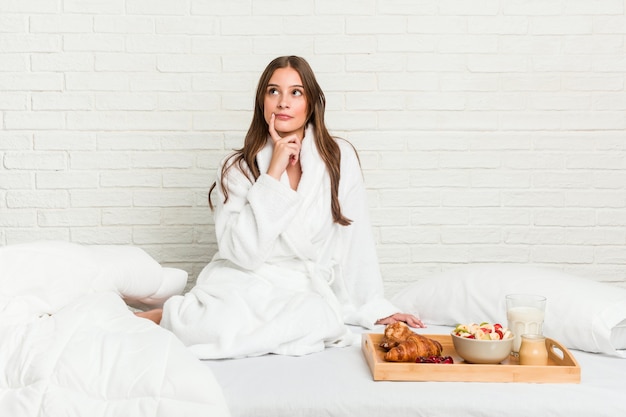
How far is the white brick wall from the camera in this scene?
315 centimetres

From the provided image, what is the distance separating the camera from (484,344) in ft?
6.38

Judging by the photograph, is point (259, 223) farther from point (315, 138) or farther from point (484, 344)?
point (484, 344)

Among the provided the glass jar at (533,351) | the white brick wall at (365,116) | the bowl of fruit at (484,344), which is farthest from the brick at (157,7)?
the glass jar at (533,351)

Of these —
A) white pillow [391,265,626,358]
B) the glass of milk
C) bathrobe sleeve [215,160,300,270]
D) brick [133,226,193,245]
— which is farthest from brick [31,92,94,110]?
the glass of milk

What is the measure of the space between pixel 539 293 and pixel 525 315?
322mm

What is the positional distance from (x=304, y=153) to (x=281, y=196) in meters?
0.28

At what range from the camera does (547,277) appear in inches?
94.0

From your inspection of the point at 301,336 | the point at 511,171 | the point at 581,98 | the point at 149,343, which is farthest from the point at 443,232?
the point at 149,343

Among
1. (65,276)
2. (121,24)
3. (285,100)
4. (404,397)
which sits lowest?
Answer: (404,397)

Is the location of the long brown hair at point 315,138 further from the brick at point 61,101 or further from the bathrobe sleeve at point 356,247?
the brick at point 61,101

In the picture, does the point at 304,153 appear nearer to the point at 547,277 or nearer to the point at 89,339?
the point at 547,277

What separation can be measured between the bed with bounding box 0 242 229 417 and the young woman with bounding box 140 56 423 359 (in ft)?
0.92

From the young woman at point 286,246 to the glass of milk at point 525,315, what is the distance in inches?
19.3

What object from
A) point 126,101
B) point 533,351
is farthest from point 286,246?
point 126,101
